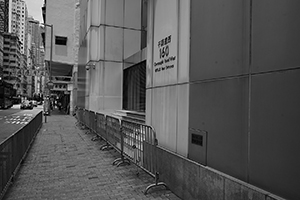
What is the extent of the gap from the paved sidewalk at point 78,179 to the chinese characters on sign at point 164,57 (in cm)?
268

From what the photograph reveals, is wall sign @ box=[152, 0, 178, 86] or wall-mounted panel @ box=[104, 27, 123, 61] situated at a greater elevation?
wall-mounted panel @ box=[104, 27, 123, 61]

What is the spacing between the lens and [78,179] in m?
5.57

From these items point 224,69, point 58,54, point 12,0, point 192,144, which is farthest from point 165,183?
point 12,0

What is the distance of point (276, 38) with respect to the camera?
272cm

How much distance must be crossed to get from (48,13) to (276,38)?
1337 inches

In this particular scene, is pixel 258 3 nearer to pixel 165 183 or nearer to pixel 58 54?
pixel 165 183

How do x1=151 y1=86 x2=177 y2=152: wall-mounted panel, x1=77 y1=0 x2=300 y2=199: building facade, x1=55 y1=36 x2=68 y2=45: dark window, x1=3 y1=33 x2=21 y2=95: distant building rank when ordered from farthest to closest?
x1=3 y1=33 x2=21 y2=95: distant building
x1=55 y1=36 x2=68 y2=45: dark window
x1=151 y1=86 x2=177 y2=152: wall-mounted panel
x1=77 y1=0 x2=300 y2=199: building facade

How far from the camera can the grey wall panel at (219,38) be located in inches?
127

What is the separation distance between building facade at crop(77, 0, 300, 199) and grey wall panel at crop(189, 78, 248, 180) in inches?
0.6

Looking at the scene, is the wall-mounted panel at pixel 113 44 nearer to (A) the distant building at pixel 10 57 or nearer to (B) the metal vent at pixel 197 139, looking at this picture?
(B) the metal vent at pixel 197 139

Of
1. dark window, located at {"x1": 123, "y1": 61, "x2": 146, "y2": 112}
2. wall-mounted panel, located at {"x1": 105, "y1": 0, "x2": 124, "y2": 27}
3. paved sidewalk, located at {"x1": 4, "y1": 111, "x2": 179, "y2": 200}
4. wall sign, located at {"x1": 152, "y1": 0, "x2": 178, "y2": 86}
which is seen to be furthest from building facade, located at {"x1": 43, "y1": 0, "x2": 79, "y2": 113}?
wall sign, located at {"x1": 152, "y1": 0, "x2": 178, "y2": 86}

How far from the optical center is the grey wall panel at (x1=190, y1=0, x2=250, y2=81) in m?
3.24

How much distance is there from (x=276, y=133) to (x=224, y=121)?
87 cm

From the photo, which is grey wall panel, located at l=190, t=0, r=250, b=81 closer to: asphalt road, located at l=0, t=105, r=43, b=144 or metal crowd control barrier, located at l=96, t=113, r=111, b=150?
metal crowd control barrier, located at l=96, t=113, r=111, b=150
